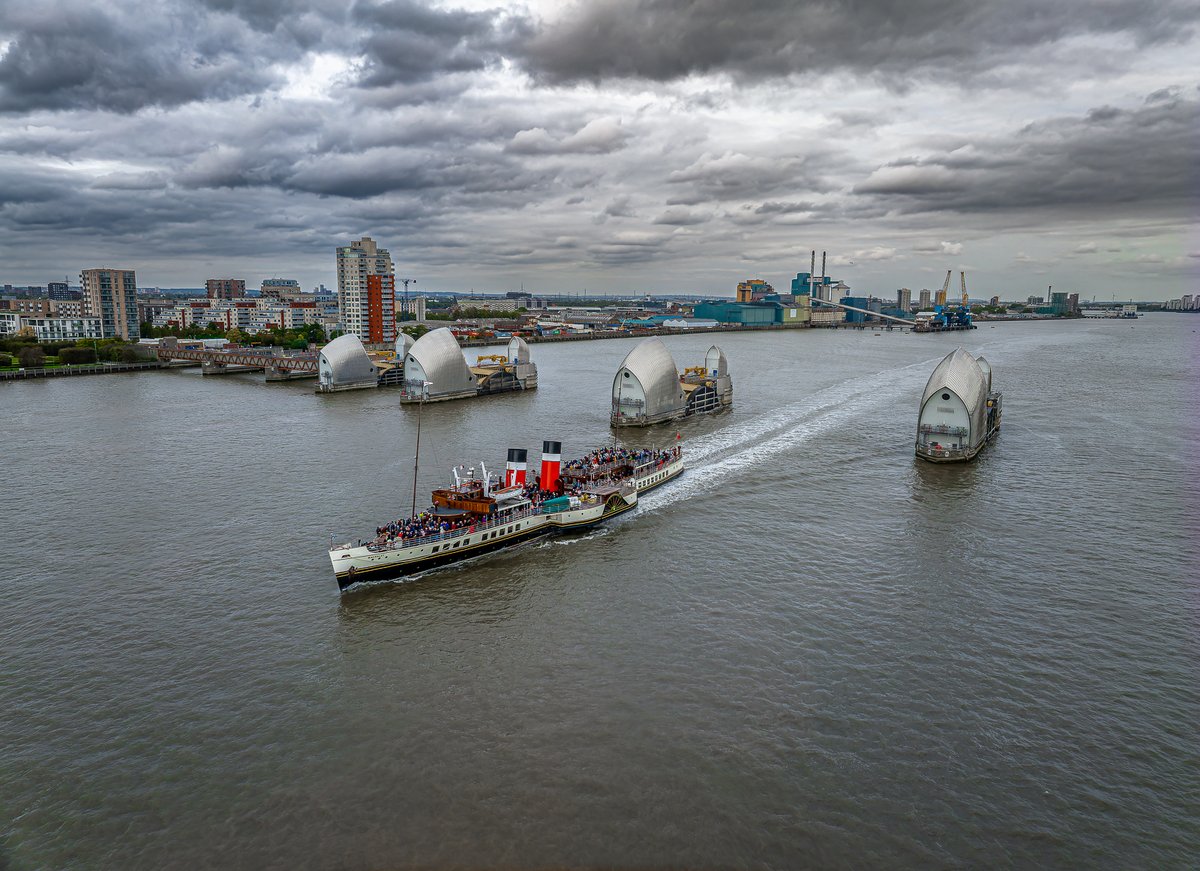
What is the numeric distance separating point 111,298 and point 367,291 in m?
60.1

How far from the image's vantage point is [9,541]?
30078 millimetres

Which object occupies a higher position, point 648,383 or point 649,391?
point 648,383

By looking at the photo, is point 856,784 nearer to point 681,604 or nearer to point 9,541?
point 681,604

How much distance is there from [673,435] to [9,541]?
37.7 m

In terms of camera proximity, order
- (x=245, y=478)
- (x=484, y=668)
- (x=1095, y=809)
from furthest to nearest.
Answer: (x=245, y=478) → (x=484, y=668) → (x=1095, y=809)

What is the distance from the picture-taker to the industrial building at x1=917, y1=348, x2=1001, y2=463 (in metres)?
43.6

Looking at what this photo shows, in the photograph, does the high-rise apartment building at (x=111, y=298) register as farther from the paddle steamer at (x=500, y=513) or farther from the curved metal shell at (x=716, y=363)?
the paddle steamer at (x=500, y=513)

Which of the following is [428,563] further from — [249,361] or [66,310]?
[66,310]

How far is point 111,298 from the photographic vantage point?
524ft

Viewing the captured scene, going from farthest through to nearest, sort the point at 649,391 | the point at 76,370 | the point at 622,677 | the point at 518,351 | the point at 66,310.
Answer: the point at 66,310, the point at 76,370, the point at 518,351, the point at 649,391, the point at 622,677

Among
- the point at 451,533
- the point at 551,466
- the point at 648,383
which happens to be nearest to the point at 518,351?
the point at 648,383

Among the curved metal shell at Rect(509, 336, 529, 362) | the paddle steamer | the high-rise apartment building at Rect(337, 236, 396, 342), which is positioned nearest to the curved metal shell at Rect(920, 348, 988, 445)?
the paddle steamer

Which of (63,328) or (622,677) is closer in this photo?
(622,677)

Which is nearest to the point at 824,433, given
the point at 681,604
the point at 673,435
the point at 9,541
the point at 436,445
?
the point at 673,435
